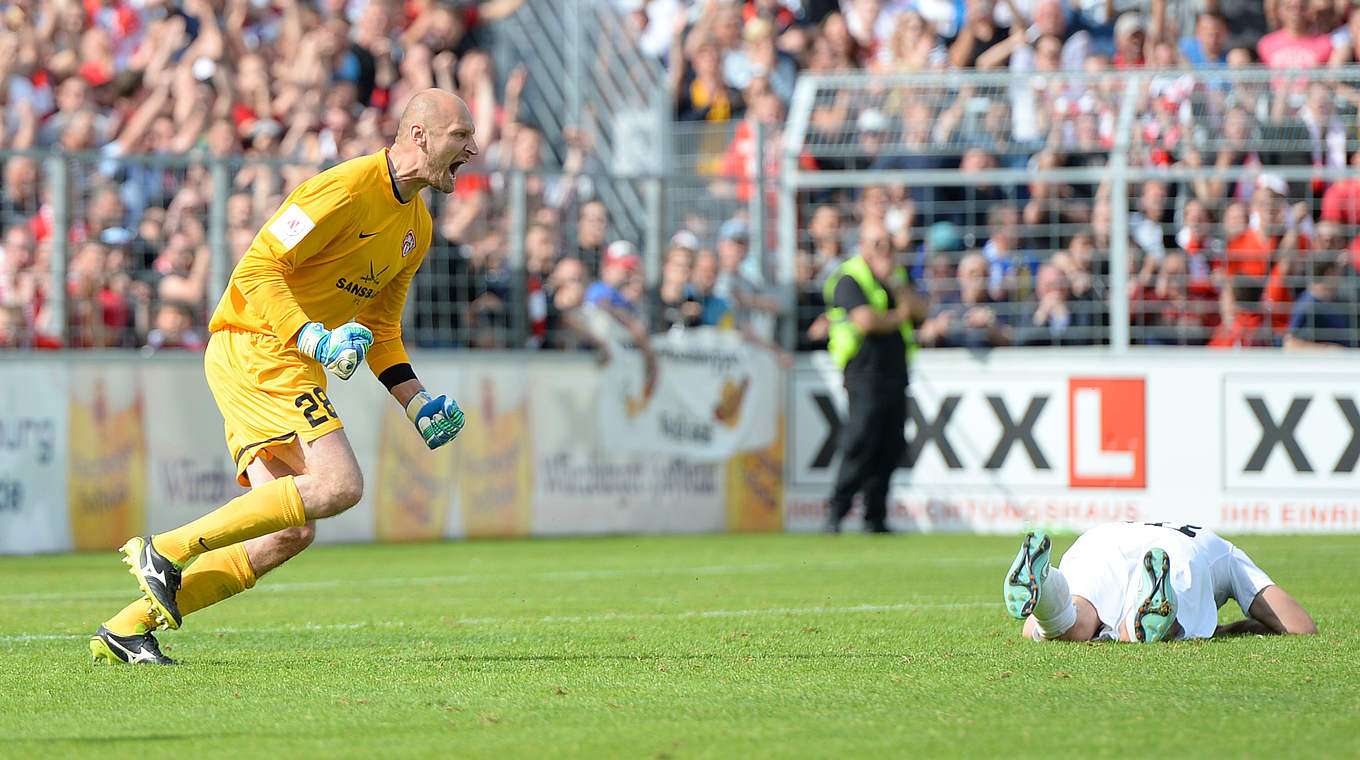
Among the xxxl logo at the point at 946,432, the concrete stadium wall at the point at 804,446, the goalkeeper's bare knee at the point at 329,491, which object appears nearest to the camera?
the goalkeeper's bare knee at the point at 329,491

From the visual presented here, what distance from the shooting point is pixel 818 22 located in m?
19.4

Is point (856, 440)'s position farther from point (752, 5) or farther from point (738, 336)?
point (752, 5)

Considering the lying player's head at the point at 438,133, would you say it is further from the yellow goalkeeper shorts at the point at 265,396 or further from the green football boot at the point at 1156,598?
the green football boot at the point at 1156,598

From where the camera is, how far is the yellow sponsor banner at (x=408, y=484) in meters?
14.6

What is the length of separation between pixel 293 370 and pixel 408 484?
7879mm

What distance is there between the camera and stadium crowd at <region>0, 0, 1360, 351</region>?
1489 cm

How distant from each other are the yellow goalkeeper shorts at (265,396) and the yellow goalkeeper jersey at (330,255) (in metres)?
0.11

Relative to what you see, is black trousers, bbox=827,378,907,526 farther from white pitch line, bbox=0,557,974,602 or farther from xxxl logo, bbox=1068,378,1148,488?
white pitch line, bbox=0,557,974,602

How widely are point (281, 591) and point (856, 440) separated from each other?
5561mm

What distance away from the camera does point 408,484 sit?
48.3 ft

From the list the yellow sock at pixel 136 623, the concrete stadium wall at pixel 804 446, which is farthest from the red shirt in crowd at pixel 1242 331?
the yellow sock at pixel 136 623

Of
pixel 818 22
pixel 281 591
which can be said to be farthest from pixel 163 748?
pixel 818 22

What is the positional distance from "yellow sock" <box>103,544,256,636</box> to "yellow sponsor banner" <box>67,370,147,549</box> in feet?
23.0

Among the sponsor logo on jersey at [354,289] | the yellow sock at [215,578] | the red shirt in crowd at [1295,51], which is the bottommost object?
the yellow sock at [215,578]
